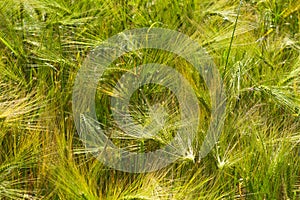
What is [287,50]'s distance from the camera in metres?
1.51

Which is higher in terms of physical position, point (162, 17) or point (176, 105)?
point (162, 17)

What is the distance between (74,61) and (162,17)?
0.21 m

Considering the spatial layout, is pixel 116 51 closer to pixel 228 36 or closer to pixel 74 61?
pixel 74 61

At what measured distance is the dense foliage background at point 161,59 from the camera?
1228 millimetres

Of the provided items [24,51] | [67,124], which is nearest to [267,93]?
[67,124]

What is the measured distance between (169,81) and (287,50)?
310 millimetres

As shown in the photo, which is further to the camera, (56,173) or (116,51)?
(116,51)

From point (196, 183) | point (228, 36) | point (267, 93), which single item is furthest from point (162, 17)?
point (196, 183)

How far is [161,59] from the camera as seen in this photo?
1.36 meters

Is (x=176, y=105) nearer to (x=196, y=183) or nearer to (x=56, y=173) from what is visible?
(x=196, y=183)

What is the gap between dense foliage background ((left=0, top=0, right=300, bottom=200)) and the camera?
1228mm

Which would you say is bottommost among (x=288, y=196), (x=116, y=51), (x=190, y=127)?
(x=288, y=196)

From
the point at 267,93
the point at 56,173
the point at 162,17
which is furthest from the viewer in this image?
the point at 162,17

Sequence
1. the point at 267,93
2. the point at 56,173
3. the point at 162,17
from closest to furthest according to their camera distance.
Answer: the point at 56,173, the point at 267,93, the point at 162,17
